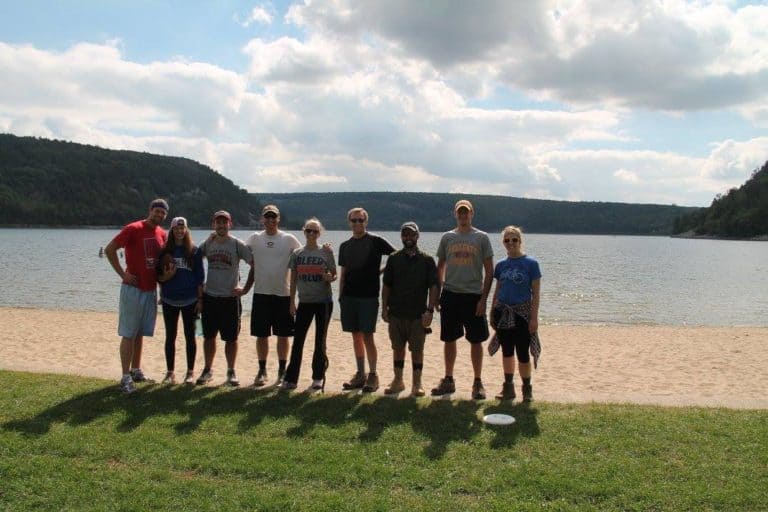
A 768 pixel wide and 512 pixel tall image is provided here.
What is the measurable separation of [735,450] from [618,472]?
4.12 feet

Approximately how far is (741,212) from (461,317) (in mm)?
154208

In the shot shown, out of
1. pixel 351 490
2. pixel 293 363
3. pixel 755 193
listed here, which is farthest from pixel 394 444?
pixel 755 193

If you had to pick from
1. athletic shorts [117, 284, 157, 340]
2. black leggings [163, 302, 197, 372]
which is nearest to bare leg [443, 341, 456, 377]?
black leggings [163, 302, 197, 372]

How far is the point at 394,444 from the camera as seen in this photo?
533 cm

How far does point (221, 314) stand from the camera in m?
7.35

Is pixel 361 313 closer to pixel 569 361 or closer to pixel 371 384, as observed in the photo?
pixel 371 384

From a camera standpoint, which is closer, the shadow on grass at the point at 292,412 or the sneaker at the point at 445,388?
the shadow on grass at the point at 292,412

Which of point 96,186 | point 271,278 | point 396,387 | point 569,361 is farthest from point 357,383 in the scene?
point 96,186

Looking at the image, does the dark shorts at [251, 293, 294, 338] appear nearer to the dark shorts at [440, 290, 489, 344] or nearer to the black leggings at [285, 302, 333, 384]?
the black leggings at [285, 302, 333, 384]

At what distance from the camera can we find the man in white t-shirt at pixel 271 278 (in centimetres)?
724

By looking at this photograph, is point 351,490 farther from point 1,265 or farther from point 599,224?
point 599,224

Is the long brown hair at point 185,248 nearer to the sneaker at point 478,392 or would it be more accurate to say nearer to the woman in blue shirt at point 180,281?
the woman in blue shirt at point 180,281

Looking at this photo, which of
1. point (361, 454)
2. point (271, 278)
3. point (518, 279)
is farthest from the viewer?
point (271, 278)

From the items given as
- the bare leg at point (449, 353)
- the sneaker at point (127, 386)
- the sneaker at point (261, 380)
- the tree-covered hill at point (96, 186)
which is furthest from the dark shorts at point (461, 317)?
the tree-covered hill at point (96, 186)
